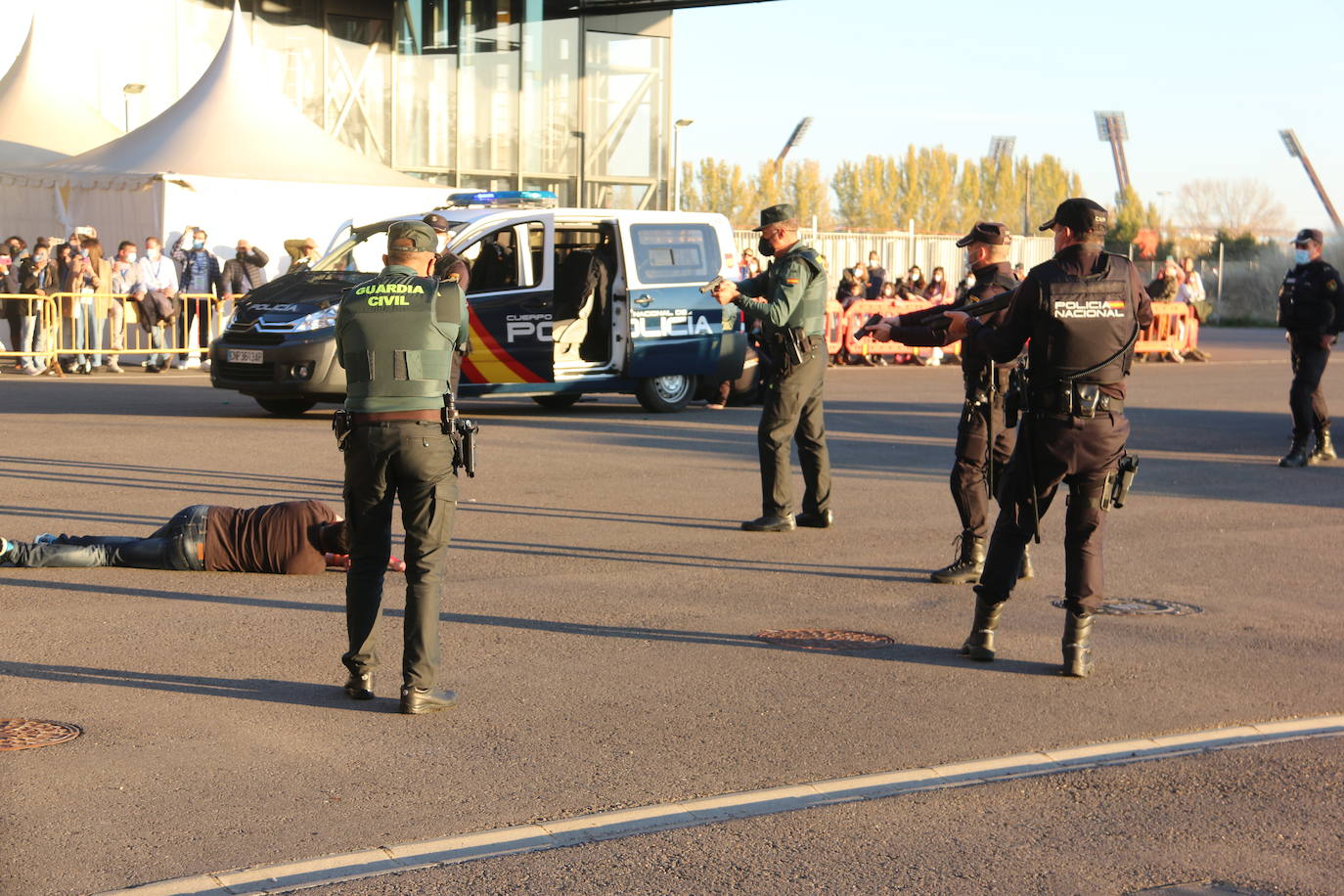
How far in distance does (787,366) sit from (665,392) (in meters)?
8.13

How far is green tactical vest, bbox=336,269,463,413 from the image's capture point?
607cm

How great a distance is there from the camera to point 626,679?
264 inches

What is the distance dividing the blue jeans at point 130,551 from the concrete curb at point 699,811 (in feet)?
14.8

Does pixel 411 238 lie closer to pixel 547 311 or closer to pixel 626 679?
pixel 626 679

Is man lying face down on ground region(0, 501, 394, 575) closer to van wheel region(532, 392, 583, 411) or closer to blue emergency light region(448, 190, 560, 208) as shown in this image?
blue emergency light region(448, 190, 560, 208)

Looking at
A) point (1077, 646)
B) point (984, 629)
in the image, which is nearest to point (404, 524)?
point (984, 629)

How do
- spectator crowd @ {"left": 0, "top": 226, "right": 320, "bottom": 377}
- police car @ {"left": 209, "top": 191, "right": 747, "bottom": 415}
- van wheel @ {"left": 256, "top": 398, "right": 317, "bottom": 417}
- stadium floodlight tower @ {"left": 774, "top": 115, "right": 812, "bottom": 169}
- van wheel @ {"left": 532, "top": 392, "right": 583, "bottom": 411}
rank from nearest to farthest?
1. police car @ {"left": 209, "top": 191, "right": 747, "bottom": 415}
2. van wheel @ {"left": 256, "top": 398, "right": 317, "bottom": 417}
3. van wheel @ {"left": 532, "top": 392, "right": 583, "bottom": 411}
4. spectator crowd @ {"left": 0, "top": 226, "right": 320, "bottom": 377}
5. stadium floodlight tower @ {"left": 774, "top": 115, "right": 812, "bottom": 169}

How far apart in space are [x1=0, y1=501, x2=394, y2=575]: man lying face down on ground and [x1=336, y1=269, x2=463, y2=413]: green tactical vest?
2.70 m

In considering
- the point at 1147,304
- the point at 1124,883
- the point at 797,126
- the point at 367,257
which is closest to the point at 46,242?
the point at 367,257


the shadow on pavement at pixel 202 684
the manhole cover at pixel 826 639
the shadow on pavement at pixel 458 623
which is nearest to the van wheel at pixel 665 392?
the shadow on pavement at pixel 458 623

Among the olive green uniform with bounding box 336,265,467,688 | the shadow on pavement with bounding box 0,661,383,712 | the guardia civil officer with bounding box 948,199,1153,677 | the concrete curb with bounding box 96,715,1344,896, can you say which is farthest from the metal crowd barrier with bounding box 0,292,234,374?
the concrete curb with bounding box 96,715,1344,896

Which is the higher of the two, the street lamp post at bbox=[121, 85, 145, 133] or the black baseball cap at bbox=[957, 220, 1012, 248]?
the street lamp post at bbox=[121, 85, 145, 133]

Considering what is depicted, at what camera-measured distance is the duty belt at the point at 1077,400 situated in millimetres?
6754

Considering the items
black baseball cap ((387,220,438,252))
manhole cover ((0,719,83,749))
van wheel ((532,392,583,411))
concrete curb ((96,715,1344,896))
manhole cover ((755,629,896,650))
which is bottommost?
concrete curb ((96,715,1344,896))
